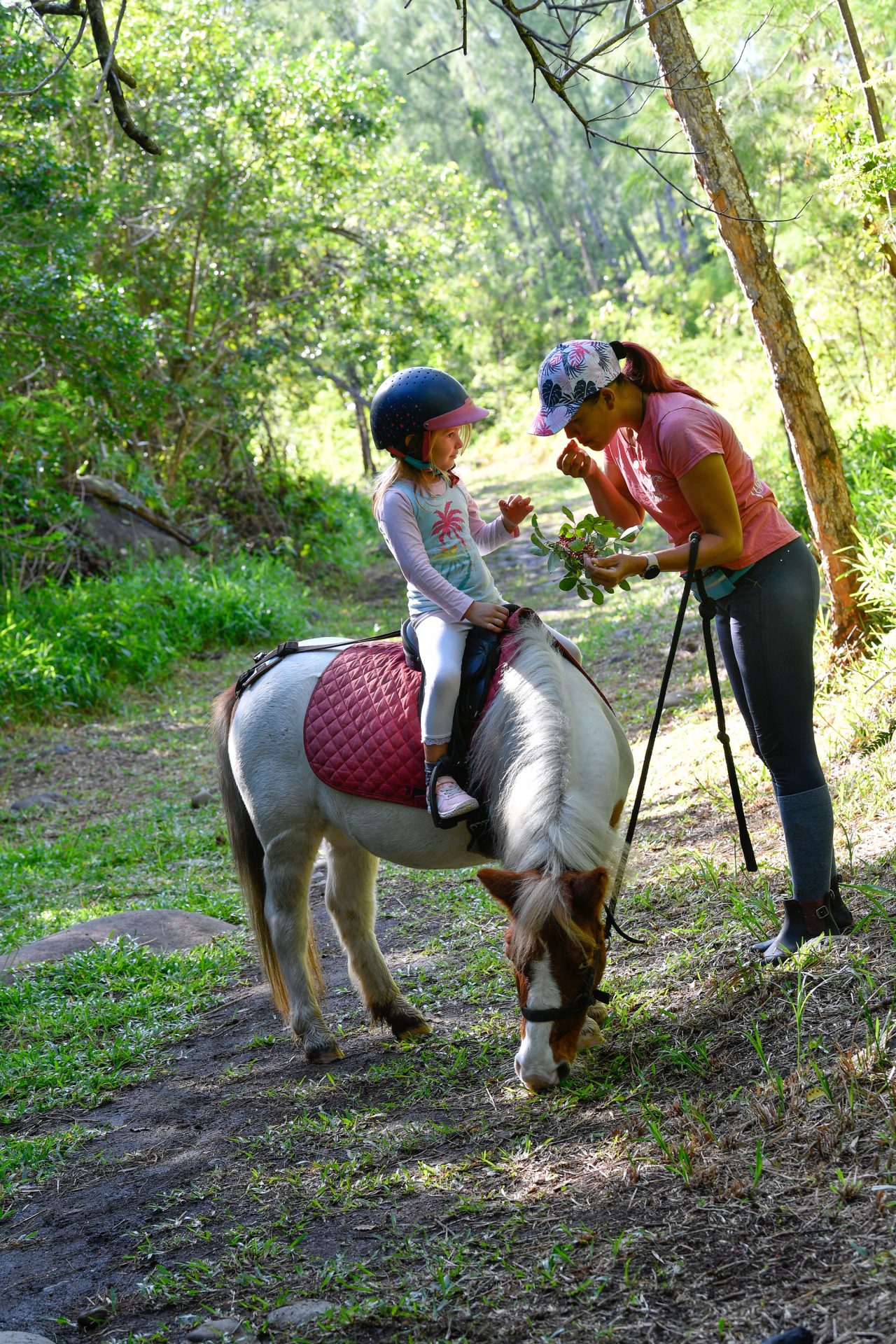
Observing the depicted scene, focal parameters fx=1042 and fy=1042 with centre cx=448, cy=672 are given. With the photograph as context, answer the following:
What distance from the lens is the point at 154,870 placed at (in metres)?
5.76

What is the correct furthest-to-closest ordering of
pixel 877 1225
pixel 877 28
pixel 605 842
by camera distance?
pixel 877 28, pixel 605 842, pixel 877 1225

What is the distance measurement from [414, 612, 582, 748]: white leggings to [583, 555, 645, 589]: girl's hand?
47 cm

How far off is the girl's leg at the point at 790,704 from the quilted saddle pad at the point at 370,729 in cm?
102

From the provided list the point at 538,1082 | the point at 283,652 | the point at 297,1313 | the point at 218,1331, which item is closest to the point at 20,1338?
the point at 218,1331

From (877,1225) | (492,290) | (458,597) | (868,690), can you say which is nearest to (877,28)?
(868,690)

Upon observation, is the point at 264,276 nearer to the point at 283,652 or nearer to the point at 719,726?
the point at 283,652

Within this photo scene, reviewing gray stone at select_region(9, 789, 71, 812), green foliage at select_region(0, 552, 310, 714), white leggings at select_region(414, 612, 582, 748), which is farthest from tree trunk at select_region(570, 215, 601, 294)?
white leggings at select_region(414, 612, 582, 748)

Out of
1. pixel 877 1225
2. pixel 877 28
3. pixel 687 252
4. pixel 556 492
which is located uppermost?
pixel 687 252

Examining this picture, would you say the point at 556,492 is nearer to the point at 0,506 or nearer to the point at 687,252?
the point at 0,506

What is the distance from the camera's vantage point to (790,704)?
9.60 feet

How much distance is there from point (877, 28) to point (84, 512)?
26.5 ft

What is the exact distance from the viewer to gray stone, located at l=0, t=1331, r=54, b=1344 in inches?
84.7

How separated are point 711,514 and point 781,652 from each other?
1.43ft

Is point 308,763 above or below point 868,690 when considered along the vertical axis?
above
